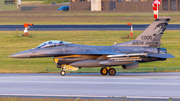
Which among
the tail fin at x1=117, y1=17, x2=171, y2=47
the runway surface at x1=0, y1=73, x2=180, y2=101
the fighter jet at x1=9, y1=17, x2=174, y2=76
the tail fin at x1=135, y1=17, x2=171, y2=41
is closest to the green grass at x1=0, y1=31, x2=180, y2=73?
the fighter jet at x1=9, y1=17, x2=174, y2=76

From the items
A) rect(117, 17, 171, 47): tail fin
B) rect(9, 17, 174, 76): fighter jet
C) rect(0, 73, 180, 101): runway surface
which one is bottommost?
rect(0, 73, 180, 101): runway surface

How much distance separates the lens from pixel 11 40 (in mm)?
40125

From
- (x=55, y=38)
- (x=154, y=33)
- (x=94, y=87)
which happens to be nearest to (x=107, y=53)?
(x=154, y=33)

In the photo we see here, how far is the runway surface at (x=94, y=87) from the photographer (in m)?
14.2

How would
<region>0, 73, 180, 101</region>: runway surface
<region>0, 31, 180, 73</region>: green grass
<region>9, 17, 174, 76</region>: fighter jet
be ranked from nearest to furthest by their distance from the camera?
<region>0, 73, 180, 101</region>: runway surface
<region>9, 17, 174, 76</region>: fighter jet
<region>0, 31, 180, 73</region>: green grass

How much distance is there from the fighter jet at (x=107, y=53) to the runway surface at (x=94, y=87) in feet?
3.99

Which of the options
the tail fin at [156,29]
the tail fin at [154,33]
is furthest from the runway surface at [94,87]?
the tail fin at [156,29]

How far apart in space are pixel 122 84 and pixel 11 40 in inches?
1040

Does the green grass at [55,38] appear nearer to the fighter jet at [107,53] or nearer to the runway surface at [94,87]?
the fighter jet at [107,53]

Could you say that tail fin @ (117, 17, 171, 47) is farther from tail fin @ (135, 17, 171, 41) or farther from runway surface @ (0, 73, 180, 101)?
runway surface @ (0, 73, 180, 101)

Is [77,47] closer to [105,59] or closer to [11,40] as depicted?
[105,59]

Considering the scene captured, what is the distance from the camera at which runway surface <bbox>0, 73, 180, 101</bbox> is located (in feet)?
46.7

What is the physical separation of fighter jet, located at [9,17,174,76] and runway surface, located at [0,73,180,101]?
47.9 inches

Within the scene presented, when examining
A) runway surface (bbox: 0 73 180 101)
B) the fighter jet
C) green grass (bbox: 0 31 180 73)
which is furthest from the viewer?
green grass (bbox: 0 31 180 73)
